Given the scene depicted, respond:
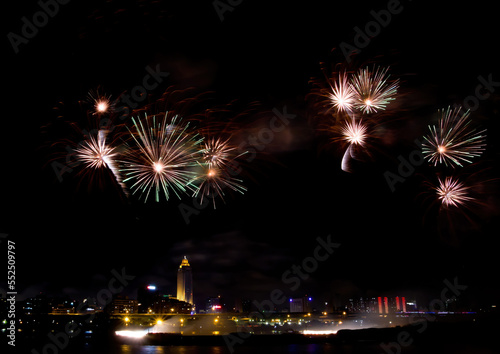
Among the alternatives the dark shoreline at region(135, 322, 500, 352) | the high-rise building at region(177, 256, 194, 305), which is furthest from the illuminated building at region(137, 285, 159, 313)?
the dark shoreline at region(135, 322, 500, 352)

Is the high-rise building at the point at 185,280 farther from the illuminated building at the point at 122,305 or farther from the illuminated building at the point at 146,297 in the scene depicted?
the illuminated building at the point at 122,305

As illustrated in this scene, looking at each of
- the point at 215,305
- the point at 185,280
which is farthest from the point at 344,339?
the point at 185,280

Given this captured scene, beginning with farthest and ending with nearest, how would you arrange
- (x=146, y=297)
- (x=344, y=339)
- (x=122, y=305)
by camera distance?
(x=146, y=297) < (x=122, y=305) < (x=344, y=339)

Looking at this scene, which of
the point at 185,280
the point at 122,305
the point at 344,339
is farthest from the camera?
the point at 185,280

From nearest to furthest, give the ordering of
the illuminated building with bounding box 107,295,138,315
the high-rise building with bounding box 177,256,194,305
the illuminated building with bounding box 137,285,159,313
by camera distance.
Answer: the illuminated building with bounding box 107,295,138,315 → the illuminated building with bounding box 137,285,159,313 → the high-rise building with bounding box 177,256,194,305

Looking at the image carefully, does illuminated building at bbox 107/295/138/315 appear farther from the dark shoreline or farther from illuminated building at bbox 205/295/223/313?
the dark shoreline

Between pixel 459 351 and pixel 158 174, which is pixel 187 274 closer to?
pixel 459 351

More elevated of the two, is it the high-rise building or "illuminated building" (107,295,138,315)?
the high-rise building

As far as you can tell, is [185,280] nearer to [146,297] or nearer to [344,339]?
[146,297]

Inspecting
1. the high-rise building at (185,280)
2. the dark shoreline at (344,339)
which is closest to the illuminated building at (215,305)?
the high-rise building at (185,280)
